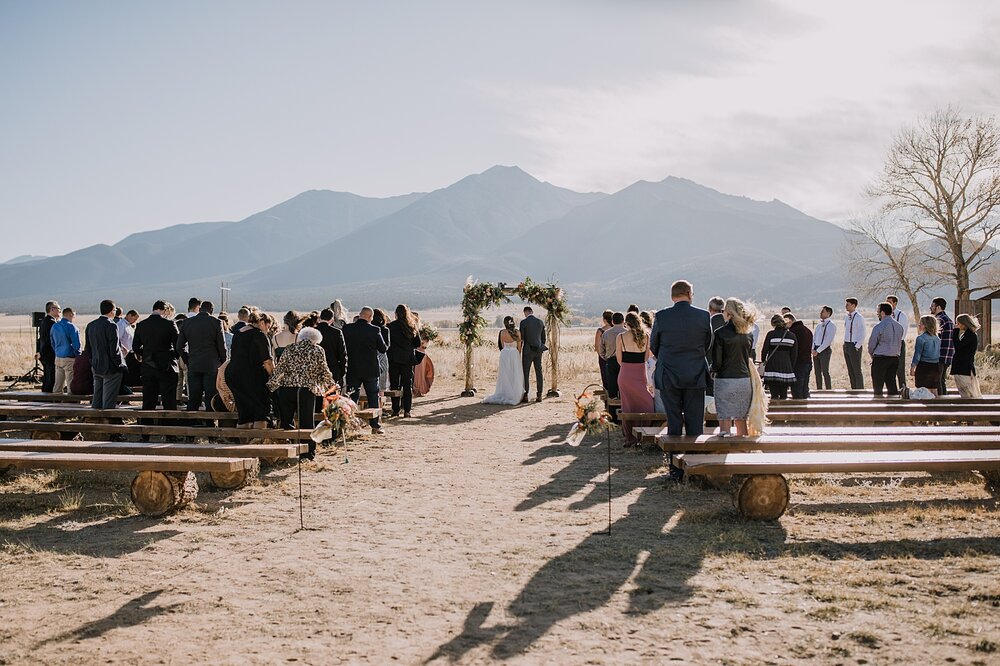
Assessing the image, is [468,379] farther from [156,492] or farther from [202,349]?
[156,492]

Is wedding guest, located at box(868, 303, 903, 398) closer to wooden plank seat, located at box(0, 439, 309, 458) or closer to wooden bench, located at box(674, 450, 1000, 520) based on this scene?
wooden bench, located at box(674, 450, 1000, 520)

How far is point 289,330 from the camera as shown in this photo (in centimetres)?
1107

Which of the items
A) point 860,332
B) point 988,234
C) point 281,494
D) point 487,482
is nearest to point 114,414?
point 281,494

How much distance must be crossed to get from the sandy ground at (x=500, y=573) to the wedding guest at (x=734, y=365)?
0.96 meters

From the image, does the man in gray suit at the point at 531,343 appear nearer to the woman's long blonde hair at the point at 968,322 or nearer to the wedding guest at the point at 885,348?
the wedding guest at the point at 885,348

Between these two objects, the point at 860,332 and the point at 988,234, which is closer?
the point at 860,332

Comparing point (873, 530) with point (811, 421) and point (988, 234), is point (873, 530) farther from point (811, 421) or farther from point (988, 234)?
point (988, 234)

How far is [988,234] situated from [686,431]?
34.4 meters

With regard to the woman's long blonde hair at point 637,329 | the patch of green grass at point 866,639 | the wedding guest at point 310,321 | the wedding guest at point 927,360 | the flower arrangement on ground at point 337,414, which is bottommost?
the patch of green grass at point 866,639

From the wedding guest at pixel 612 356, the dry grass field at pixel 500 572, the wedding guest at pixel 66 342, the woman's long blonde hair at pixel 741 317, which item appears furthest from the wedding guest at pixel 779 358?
the wedding guest at pixel 66 342

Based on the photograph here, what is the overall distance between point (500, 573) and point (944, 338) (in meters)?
10.1

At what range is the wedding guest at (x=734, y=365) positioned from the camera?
8.35m

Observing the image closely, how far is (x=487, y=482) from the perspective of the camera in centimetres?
948

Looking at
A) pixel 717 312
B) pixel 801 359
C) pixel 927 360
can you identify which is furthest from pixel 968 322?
pixel 717 312
